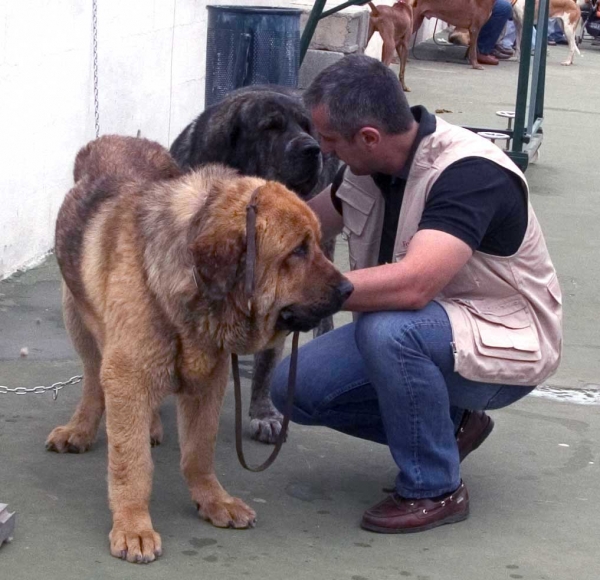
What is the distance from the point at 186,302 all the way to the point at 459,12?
14.9 m

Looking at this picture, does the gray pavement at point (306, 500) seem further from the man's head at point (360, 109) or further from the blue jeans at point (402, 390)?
the man's head at point (360, 109)

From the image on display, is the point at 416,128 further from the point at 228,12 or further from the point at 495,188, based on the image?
the point at 228,12

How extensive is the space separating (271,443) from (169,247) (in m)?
1.47

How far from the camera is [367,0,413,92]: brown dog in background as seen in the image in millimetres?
14008

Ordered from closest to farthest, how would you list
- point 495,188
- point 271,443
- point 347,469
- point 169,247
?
point 169,247, point 495,188, point 347,469, point 271,443

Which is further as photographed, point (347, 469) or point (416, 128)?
point (347, 469)

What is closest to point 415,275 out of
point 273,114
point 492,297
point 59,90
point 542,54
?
point 492,297

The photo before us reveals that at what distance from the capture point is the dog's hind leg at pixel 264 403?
4.48 m

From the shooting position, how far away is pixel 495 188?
3.56 m

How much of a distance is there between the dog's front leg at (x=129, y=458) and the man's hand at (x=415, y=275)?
0.76 meters

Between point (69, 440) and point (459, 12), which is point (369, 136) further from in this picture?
point (459, 12)

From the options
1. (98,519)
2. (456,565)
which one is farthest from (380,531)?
(98,519)

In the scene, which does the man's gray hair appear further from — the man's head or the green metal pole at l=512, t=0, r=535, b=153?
the green metal pole at l=512, t=0, r=535, b=153

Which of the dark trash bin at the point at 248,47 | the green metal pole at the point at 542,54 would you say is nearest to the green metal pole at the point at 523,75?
the green metal pole at the point at 542,54
